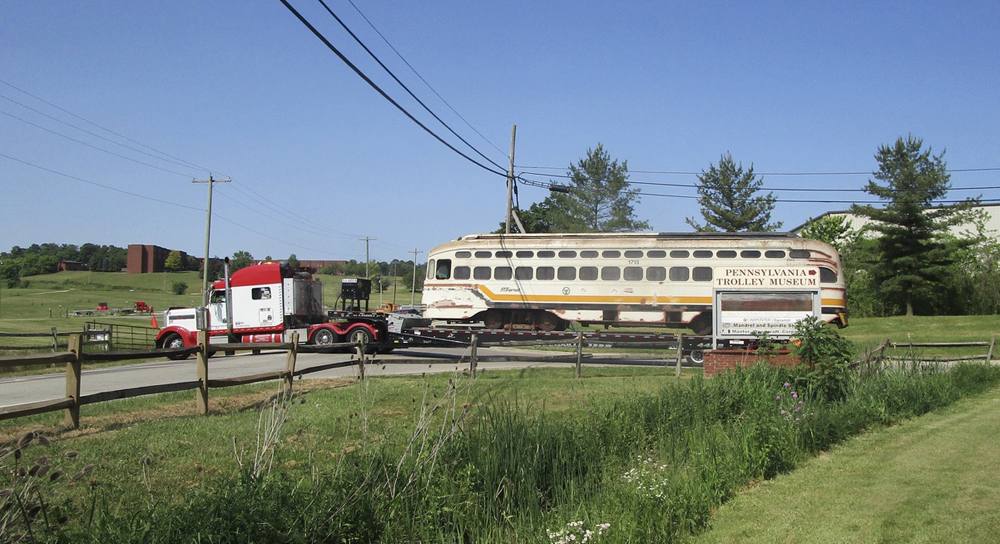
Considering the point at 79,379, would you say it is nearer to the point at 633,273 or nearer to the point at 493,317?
the point at 633,273

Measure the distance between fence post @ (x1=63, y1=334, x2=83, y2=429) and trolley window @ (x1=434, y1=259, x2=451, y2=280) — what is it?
21.2 metres

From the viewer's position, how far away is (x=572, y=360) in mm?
19016

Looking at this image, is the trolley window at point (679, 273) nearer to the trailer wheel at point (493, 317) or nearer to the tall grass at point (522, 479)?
the trailer wheel at point (493, 317)

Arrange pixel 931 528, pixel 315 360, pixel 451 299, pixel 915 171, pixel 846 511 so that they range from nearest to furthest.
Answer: pixel 931 528
pixel 846 511
pixel 315 360
pixel 451 299
pixel 915 171

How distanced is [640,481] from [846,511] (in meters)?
1.79

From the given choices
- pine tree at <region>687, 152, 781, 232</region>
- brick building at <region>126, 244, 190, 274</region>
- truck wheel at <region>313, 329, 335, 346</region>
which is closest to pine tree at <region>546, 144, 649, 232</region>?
pine tree at <region>687, 152, 781, 232</region>

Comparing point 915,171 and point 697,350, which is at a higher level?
point 915,171

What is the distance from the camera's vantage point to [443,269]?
30.6 meters

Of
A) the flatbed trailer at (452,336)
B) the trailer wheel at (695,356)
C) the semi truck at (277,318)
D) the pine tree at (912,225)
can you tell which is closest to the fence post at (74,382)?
the flatbed trailer at (452,336)

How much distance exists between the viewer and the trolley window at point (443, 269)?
30.5 meters

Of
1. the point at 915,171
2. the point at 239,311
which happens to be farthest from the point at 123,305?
the point at 915,171

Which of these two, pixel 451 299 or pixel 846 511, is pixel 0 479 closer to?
pixel 846 511

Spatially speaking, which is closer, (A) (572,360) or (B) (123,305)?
(A) (572,360)

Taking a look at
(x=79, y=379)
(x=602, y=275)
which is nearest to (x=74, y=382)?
(x=79, y=379)
